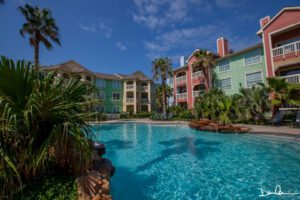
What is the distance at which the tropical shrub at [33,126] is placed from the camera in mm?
3041

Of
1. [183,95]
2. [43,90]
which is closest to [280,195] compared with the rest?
[43,90]

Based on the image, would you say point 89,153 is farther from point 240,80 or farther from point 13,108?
point 240,80

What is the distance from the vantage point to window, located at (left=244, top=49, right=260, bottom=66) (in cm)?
2216

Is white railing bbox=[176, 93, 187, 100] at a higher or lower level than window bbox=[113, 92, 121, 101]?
lower

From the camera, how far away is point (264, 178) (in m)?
6.09

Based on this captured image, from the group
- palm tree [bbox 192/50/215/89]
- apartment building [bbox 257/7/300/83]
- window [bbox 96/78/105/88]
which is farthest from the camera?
window [bbox 96/78/105/88]

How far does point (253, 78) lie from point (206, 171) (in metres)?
21.2

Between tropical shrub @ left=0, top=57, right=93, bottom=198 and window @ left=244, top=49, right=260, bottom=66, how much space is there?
2561 cm

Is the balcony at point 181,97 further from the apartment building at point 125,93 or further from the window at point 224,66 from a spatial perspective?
the apartment building at point 125,93

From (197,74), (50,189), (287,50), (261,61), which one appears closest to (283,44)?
(287,50)

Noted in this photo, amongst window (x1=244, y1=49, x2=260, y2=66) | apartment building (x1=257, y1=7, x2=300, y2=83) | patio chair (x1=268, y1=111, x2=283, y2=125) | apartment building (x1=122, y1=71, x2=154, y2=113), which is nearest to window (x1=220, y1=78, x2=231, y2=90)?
window (x1=244, y1=49, x2=260, y2=66)

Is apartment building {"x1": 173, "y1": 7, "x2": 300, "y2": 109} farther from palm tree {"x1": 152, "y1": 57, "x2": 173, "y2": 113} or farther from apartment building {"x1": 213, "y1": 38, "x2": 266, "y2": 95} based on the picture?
palm tree {"x1": 152, "y1": 57, "x2": 173, "y2": 113}

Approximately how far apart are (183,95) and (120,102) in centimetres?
1934

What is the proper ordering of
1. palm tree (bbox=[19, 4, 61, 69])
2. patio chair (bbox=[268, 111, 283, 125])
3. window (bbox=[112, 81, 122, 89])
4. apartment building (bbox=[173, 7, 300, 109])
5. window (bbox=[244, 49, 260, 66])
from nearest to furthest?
palm tree (bbox=[19, 4, 61, 69]) → patio chair (bbox=[268, 111, 283, 125]) → apartment building (bbox=[173, 7, 300, 109]) → window (bbox=[244, 49, 260, 66]) → window (bbox=[112, 81, 122, 89])
